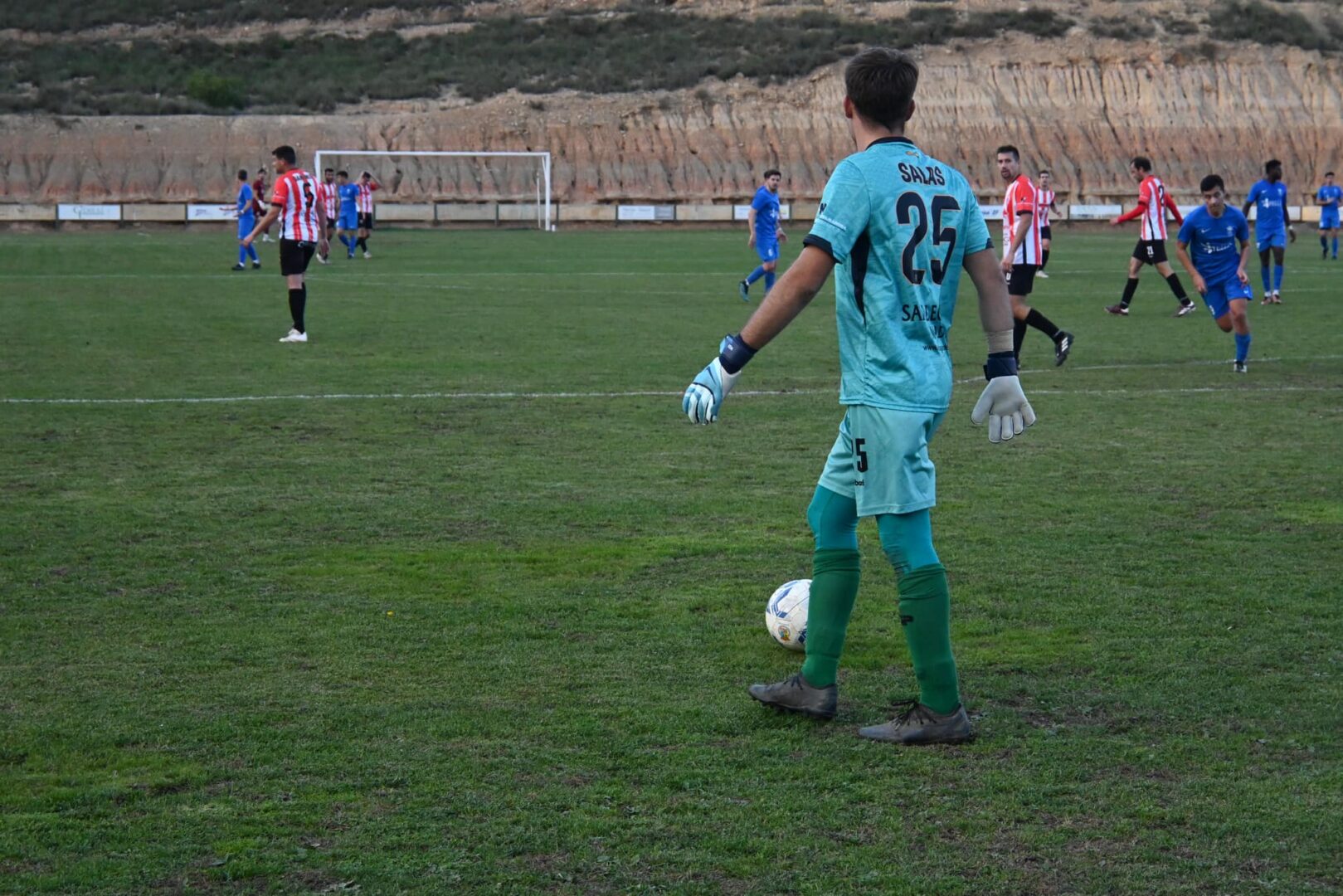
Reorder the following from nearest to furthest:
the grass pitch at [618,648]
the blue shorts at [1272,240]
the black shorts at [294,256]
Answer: the grass pitch at [618,648] < the black shorts at [294,256] < the blue shorts at [1272,240]

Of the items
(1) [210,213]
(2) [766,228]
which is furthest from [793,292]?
(1) [210,213]

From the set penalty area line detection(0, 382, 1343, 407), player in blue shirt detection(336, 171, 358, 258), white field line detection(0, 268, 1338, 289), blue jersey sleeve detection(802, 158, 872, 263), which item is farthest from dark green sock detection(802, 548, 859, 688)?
player in blue shirt detection(336, 171, 358, 258)

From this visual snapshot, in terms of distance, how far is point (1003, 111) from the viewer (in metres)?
65.3

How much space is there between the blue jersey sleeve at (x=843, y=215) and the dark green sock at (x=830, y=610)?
39.5 inches

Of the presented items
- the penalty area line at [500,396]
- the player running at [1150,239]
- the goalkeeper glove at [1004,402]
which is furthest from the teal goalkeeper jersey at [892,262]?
the player running at [1150,239]

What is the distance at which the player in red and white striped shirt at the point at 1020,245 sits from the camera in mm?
15156

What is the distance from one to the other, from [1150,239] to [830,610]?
17.4 m

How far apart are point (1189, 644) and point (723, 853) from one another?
262cm

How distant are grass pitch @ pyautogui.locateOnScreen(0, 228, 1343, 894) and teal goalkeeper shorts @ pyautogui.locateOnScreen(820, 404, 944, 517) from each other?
76 cm

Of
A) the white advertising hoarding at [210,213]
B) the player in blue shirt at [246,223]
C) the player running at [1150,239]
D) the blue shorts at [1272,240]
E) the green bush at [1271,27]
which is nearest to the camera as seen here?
the player running at [1150,239]

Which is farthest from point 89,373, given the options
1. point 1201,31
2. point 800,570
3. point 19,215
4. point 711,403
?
point 1201,31

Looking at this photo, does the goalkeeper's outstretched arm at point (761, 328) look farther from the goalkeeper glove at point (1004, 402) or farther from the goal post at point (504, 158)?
the goal post at point (504, 158)

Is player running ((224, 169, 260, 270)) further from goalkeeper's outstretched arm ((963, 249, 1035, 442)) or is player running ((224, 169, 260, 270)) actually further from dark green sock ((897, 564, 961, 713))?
dark green sock ((897, 564, 961, 713))

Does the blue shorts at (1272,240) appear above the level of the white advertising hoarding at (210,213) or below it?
below
